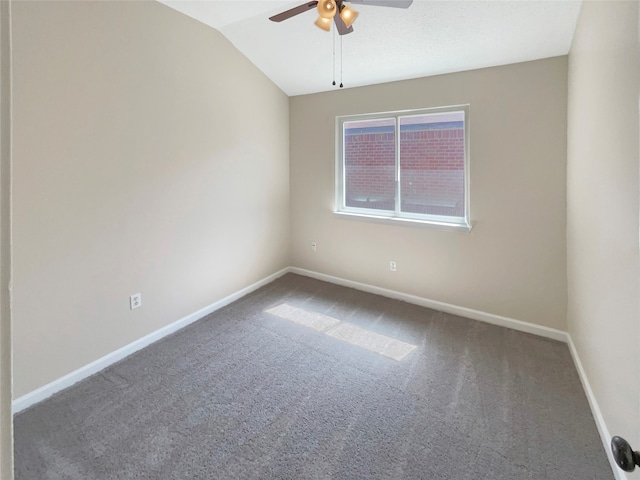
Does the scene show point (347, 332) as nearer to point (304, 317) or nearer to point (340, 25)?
point (304, 317)

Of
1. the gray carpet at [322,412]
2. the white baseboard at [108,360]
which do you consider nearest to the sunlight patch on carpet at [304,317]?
the gray carpet at [322,412]

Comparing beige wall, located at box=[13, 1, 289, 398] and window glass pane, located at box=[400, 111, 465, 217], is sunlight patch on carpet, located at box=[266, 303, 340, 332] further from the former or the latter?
window glass pane, located at box=[400, 111, 465, 217]

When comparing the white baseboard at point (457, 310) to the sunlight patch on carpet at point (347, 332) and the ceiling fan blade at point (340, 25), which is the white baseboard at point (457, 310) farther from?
the ceiling fan blade at point (340, 25)

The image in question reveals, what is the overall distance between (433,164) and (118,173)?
2.79 metres

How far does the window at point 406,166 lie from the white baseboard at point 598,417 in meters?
1.34

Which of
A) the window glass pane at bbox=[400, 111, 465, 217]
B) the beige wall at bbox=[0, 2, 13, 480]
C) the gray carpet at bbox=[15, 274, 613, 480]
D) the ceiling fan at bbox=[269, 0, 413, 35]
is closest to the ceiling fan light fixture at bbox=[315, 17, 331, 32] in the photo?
the ceiling fan at bbox=[269, 0, 413, 35]

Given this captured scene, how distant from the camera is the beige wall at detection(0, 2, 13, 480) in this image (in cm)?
41

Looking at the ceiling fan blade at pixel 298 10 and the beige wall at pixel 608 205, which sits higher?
the ceiling fan blade at pixel 298 10

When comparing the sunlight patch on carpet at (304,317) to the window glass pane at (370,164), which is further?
the window glass pane at (370,164)

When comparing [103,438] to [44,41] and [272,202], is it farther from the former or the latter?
[272,202]

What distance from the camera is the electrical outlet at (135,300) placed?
261 centimetres

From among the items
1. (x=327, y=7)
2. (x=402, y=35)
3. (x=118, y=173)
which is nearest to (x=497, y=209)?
(x=402, y=35)

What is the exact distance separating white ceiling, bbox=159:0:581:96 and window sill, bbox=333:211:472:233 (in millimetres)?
1406

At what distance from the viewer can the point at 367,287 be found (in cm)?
389
